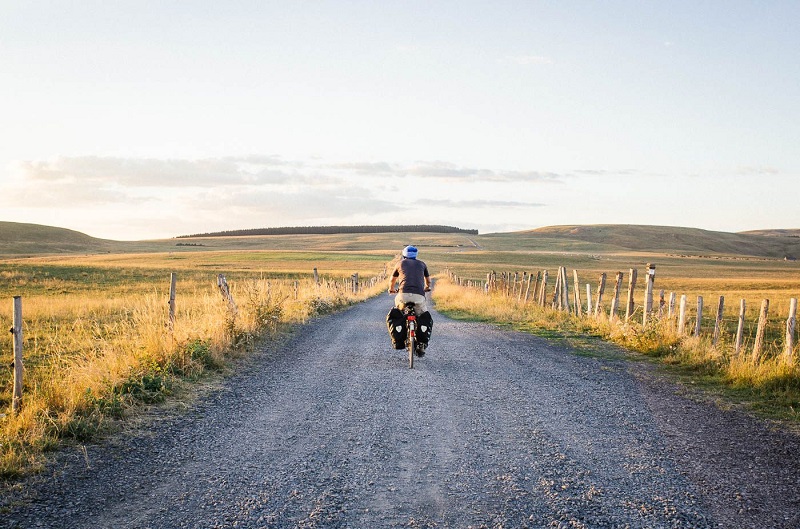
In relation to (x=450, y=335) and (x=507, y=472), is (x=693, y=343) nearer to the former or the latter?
(x=450, y=335)

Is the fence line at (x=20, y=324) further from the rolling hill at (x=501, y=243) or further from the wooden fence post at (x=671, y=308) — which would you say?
the rolling hill at (x=501, y=243)

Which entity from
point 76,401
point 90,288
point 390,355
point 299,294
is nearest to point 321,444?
point 76,401

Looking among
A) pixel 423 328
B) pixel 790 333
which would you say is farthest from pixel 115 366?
pixel 790 333

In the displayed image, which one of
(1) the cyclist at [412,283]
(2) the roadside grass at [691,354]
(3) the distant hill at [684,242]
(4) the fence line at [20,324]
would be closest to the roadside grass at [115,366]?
(4) the fence line at [20,324]

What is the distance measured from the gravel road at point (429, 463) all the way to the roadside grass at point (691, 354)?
1.00m

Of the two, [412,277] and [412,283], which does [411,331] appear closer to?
[412,283]

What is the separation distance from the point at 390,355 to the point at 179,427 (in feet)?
20.1

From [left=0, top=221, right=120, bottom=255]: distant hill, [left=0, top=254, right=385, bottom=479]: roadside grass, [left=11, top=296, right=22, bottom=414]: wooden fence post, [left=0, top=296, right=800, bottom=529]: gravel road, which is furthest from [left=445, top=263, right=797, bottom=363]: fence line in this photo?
[left=0, top=221, right=120, bottom=255]: distant hill

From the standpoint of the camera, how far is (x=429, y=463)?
20.1 feet

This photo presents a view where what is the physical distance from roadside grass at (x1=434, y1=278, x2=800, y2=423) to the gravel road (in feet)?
3.27

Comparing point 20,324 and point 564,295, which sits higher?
point 20,324

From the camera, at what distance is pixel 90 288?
142 feet

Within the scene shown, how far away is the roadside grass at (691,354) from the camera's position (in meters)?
9.42

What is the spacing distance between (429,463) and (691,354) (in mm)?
8157
